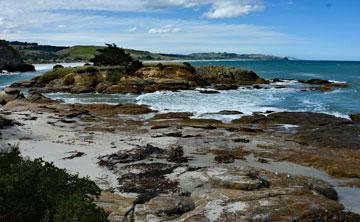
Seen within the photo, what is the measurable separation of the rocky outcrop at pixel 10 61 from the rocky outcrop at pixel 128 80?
57.3m

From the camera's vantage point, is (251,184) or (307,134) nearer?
(251,184)

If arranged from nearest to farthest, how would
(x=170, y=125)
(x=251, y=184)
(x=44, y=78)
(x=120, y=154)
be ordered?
(x=251, y=184), (x=120, y=154), (x=170, y=125), (x=44, y=78)

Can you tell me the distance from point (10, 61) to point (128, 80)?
7074cm

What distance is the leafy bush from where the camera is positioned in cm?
905

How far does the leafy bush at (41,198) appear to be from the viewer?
9.05 meters

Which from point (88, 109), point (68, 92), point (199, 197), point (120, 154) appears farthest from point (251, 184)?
point (68, 92)

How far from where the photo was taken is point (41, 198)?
9.77 metres

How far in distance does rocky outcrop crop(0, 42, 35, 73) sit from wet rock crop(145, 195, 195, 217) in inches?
4547

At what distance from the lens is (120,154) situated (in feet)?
75.8

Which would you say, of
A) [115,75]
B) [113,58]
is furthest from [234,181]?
[113,58]

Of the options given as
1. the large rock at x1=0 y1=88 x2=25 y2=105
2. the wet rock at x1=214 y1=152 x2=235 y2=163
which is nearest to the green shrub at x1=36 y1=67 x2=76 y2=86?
the large rock at x1=0 y1=88 x2=25 y2=105

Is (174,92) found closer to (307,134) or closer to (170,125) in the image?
(170,125)

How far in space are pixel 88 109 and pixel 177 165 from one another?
76.8 feet

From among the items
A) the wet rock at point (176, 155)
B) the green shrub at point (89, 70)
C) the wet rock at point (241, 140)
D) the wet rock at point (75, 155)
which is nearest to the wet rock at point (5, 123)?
the wet rock at point (75, 155)
